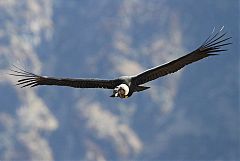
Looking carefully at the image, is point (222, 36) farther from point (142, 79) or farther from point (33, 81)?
point (33, 81)

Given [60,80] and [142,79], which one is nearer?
[142,79]

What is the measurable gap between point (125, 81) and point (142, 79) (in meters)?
1.18

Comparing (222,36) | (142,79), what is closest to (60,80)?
(142,79)

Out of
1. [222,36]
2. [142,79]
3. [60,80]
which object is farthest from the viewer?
[60,80]

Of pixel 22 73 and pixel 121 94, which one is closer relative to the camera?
pixel 121 94

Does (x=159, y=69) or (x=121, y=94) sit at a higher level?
(x=159, y=69)

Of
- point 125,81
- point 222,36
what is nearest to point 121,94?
point 125,81

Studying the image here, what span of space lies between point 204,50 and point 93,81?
24.2ft

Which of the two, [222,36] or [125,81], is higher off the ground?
[222,36]

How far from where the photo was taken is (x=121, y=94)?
3266cm

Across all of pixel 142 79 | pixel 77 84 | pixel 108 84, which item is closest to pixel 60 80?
pixel 77 84

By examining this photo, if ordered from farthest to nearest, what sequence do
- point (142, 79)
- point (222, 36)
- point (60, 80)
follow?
point (60, 80) → point (142, 79) → point (222, 36)

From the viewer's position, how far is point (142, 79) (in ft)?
112

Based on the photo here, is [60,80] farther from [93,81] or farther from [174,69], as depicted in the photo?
[174,69]
